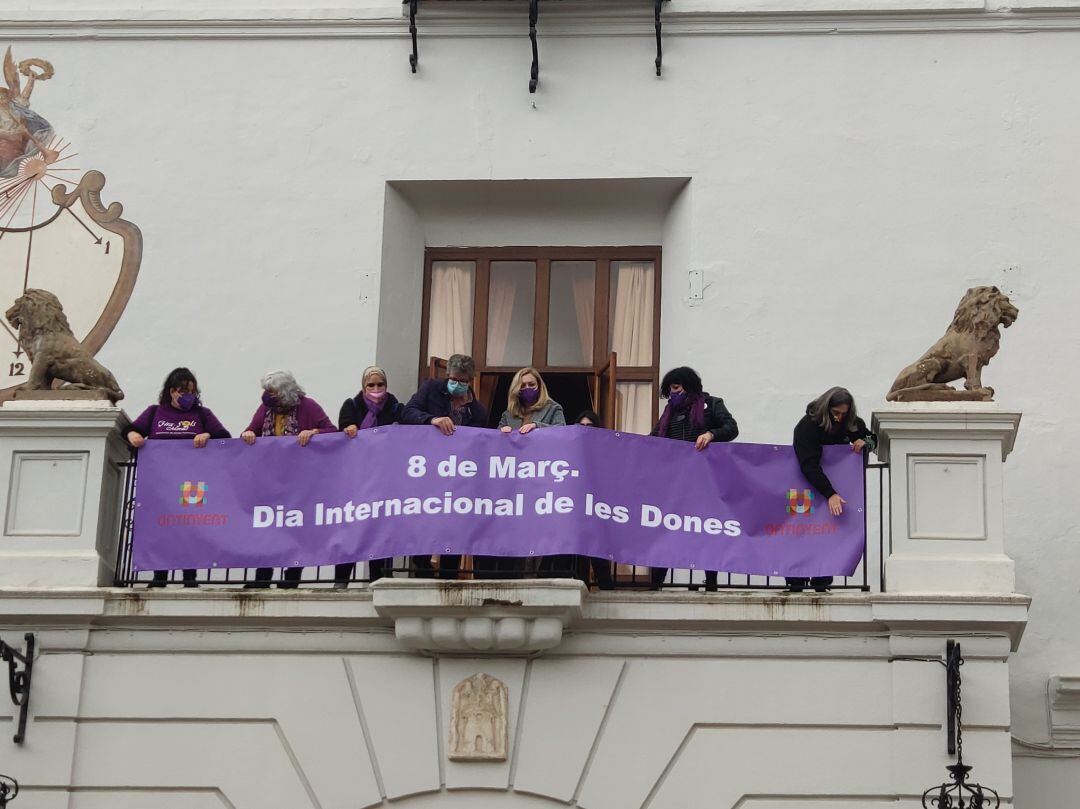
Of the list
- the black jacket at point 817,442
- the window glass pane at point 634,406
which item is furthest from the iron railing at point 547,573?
the window glass pane at point 634,406

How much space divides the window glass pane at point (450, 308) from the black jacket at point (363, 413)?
3131 mm

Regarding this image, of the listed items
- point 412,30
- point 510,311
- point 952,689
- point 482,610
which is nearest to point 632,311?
point 510,311

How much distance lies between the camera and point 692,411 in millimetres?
17359

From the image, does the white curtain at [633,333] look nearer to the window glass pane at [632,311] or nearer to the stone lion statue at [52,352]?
the window glass pane at [632,311]

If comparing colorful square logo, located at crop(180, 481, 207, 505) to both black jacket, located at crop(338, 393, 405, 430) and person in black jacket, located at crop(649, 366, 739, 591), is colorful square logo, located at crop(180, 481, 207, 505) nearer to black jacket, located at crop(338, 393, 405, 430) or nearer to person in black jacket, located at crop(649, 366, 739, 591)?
black jacket, located at crop(338, 393, 405, 430)

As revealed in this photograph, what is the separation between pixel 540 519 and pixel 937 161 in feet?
19.1

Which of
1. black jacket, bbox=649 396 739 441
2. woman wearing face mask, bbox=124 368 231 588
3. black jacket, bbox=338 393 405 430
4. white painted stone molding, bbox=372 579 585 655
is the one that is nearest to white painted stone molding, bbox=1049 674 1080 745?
black jacket, bbox=649 396 739 441

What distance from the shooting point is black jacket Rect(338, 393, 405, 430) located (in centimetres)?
1736

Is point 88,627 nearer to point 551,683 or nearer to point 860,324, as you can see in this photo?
point 551,683

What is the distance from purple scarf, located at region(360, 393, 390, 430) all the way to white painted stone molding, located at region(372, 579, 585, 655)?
155cm

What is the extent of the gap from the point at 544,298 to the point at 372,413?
367 centimetres

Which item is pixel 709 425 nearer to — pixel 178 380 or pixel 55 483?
pixel 178 380

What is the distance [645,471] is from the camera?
16.8 metres

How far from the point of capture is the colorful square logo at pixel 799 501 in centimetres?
1678
